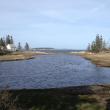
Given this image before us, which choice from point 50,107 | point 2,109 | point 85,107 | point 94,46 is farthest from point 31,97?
point 94,46

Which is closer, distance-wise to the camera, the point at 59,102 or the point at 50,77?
the point at 59,102

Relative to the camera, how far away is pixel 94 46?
7402 inches

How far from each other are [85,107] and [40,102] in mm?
3655

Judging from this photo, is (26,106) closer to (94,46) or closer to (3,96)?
(3,96)

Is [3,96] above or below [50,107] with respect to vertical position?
above

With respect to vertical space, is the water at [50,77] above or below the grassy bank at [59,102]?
below

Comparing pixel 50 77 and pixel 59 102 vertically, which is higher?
pixel 59 102

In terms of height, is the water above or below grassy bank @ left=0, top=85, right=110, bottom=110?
below

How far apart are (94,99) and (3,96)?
9.42 meters

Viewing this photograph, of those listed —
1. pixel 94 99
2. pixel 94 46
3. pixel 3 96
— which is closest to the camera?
pixel 3 96

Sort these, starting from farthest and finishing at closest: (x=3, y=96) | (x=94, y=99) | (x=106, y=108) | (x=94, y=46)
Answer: (x=94, y=46) → (x=94, y=99) → (x=106, y=108) → (x=3, y=96)

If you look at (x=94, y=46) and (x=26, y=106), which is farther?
(x=94, y=46)

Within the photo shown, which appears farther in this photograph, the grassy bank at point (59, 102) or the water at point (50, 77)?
the water at point (50, 77)

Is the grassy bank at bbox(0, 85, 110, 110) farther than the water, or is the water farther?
the water
